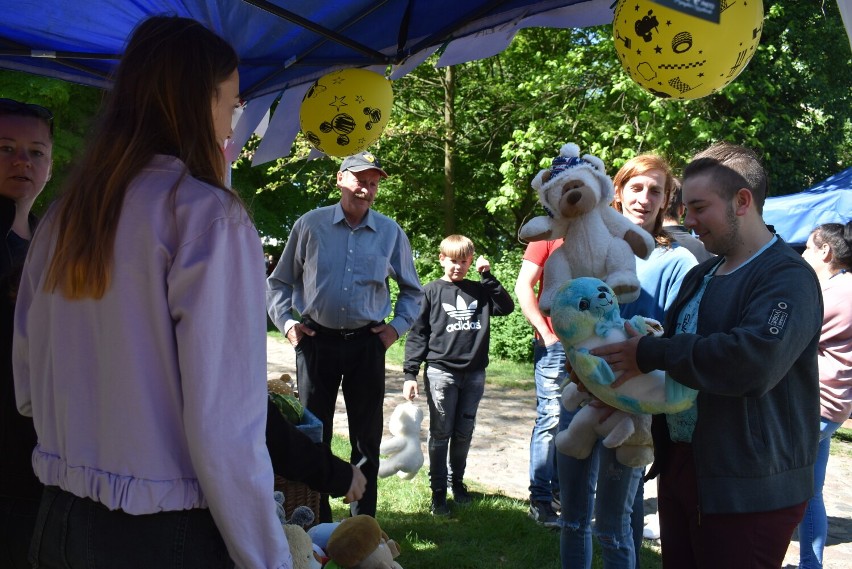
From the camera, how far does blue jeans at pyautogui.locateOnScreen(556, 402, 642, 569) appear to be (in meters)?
3.07

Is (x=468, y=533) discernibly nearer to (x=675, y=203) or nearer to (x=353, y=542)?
(x=353, y=542)

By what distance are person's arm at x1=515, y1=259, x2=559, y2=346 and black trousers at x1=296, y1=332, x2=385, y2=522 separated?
3.06ft

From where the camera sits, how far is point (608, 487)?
3084mm

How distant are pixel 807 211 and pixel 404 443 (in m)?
6.57

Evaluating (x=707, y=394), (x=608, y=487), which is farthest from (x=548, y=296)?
(x=608, y=487)

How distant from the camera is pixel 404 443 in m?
5.21

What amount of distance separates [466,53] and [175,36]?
2553 millimetres

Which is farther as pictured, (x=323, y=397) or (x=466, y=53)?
(x=323, y=397)

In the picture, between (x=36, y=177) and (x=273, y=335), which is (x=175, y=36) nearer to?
(x=36, y=177)

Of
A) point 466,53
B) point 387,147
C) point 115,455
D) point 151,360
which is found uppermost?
point 387,147

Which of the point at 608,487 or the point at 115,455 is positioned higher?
the point at 115,455

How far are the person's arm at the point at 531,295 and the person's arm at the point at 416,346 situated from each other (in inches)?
44.9

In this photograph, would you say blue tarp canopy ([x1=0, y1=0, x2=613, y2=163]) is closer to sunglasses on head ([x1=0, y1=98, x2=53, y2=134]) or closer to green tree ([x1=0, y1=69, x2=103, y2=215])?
sunglasses on head ([x1=0, y1=98, x2=53, y2=134])

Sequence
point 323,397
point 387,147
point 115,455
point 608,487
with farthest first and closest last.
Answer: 1. point 387,147
2. point 323,397
3. point 608,487
4. point 115,455
